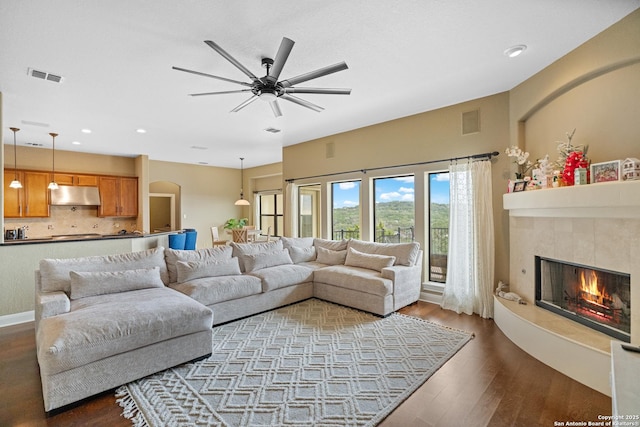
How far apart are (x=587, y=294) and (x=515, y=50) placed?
248 centimetres

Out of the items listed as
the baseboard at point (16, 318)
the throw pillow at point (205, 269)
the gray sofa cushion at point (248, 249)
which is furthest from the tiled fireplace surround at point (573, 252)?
the baseboard at point (16, 318)

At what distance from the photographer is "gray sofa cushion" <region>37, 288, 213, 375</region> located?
2096mm

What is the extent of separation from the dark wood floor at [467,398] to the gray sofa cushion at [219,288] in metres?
1.25

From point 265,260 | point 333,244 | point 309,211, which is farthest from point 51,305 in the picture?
point 309,211

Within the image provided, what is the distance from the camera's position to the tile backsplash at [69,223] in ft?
22.3

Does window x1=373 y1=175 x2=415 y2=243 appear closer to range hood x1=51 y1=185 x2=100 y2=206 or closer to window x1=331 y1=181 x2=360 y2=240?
window x1=331 y1=181 x2=360 y2=240

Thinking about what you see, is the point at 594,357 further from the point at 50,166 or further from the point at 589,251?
the point at 50,166

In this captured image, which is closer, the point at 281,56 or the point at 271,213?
the point at 281,56

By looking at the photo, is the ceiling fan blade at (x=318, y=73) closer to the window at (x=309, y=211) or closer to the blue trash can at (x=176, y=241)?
the blue trash can at (x=176, y=241)

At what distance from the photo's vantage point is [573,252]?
118 inches

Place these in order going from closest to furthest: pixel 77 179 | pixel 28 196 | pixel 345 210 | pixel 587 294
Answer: pixel 587 294 → pixel 345 210 → pixel 28 196 → pixel 77 179

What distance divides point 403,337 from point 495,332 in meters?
1.12

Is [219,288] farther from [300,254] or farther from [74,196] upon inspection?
[74,196]

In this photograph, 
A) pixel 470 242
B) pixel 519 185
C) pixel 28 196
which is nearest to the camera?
pixel 519 185
